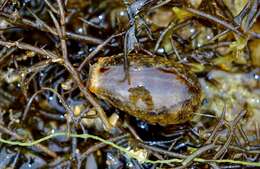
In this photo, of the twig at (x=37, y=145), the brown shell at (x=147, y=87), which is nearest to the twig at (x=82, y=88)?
the brown shell at (x=147, y=87)

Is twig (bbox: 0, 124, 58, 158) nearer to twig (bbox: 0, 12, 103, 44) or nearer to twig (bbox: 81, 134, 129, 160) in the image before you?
twig (bbox: 81, 134, 129, 160)

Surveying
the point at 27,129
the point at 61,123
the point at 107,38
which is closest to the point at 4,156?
the point at 27,129

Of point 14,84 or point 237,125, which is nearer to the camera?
point 237,125

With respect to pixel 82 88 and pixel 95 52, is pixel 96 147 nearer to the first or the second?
pixel 82 88

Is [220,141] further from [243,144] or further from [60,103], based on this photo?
[60,103]

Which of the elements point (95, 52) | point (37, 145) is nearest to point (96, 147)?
point (37, 145)

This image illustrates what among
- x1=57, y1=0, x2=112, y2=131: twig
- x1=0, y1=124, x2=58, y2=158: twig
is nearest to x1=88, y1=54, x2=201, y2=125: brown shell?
x1=57, y1=0, x2=112, y2=131: twig

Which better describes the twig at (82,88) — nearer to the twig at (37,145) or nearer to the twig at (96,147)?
the twig at (96,147)

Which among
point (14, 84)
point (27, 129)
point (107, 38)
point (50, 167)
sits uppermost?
point (107, 38)

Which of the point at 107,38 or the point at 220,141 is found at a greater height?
the point at 107,38
